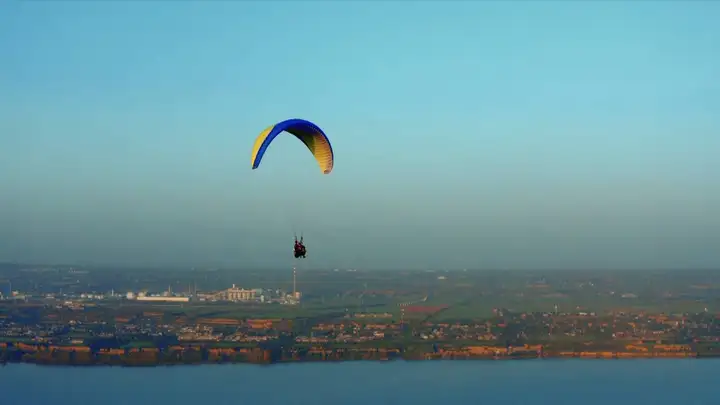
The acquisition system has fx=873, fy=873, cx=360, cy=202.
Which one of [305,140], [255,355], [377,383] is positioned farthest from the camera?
[255,355]

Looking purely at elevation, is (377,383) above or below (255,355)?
below

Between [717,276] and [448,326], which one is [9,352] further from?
[717,276]

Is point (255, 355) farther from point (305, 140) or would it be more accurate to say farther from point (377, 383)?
point (305, 140)

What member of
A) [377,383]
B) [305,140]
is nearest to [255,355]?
[377,383]

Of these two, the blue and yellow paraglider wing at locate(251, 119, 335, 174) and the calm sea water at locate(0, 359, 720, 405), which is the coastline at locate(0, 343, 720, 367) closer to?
the calm sea water at locate(0, 359, 720, 405)

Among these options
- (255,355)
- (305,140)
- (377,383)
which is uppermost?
(305,140)

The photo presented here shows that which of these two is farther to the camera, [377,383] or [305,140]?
[377,383]
